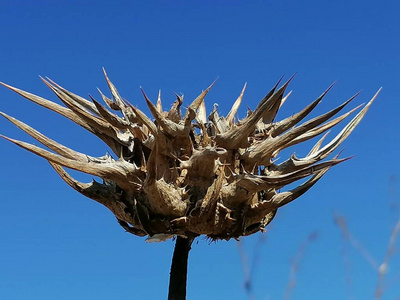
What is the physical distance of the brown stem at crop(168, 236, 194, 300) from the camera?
6051 millimetres

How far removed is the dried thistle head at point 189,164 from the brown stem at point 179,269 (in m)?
0.18

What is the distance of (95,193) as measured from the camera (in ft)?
20.6

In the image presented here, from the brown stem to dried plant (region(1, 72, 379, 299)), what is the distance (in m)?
0.01

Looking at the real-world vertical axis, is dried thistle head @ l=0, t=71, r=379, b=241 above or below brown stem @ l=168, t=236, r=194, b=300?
above

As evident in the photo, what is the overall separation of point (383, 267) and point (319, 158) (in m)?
2.38

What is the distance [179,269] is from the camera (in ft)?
20.3

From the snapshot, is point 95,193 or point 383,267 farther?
point 95,193

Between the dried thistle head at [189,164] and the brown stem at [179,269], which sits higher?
the dried thistle head at [189,164]

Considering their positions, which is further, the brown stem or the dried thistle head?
the brown stem

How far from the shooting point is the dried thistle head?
5672 millimetres

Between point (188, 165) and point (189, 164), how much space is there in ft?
0.04

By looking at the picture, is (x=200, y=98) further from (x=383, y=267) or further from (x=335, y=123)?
(x=383, y=267)

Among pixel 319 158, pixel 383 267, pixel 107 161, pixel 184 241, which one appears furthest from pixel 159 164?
pixel 383 267

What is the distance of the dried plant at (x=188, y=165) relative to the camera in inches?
224
